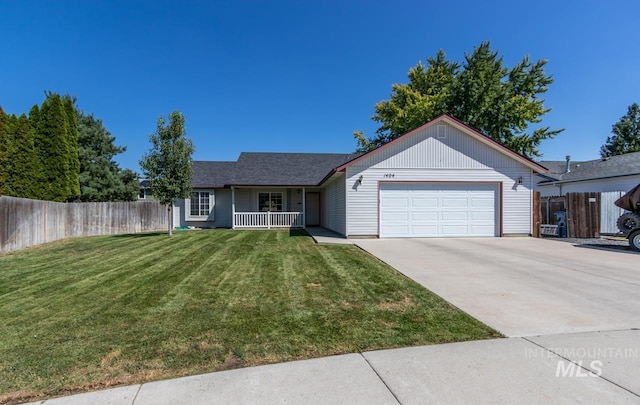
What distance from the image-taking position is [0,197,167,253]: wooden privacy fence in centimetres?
1030

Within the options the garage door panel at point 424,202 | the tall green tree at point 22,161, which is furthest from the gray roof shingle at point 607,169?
the tall green tree at point 22,161

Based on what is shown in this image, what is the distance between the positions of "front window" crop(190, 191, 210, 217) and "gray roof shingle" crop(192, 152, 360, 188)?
23.5 inches

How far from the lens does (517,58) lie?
23.6m

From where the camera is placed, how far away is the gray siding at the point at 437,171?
41.9 ft

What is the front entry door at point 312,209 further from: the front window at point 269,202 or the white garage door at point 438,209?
the white garage door at point 438,209

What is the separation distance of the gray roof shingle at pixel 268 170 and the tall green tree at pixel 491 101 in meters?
6.90

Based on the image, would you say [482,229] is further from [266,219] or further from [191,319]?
[191,319]

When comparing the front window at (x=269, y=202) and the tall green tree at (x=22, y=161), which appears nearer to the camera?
the tall green tree at (x=22, y=161)

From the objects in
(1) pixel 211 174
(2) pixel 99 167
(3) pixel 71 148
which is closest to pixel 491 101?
(1) pixel 211 174

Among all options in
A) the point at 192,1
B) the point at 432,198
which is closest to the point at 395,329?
the point at 432,198

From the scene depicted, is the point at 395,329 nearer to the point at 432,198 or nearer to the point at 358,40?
the point at 432,198

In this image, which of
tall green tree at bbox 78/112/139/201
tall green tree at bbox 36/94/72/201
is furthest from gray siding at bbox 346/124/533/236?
tall green tree at bbox 78/112/139/201

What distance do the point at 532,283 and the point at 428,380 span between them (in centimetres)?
423

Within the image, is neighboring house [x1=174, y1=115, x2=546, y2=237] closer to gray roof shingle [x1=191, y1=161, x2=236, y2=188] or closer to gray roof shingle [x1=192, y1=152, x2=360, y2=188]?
gray roof shingle [x1=192, y1=152, x2=360, y2=188]
